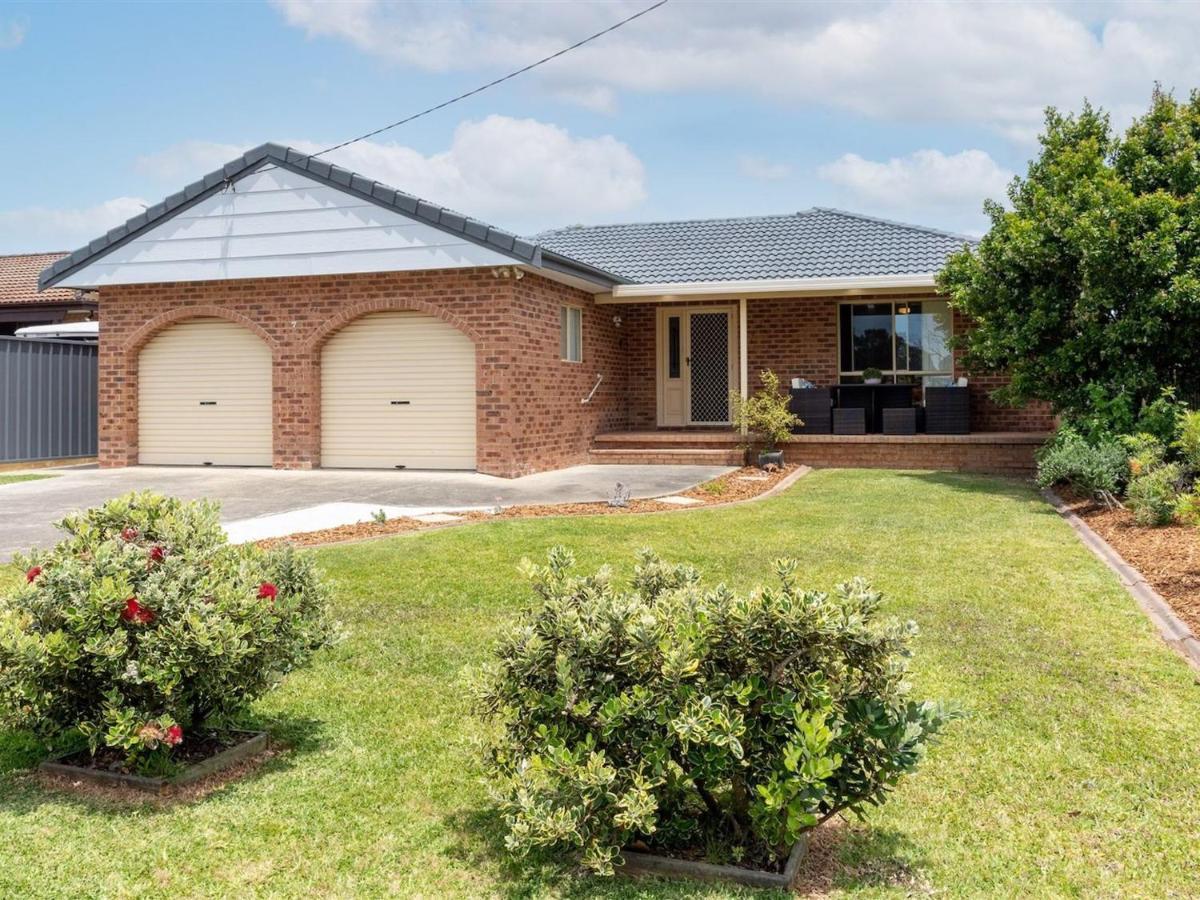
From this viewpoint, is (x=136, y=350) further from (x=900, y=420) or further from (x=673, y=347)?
(x=900, y=420)

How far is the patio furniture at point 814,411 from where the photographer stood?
1733cm

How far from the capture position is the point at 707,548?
8.61 meters

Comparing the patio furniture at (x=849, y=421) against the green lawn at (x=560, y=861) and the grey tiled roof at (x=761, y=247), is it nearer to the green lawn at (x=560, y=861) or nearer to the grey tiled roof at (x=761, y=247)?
the grey tiled roof at (x=761, y=247)

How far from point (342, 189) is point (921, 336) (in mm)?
10260

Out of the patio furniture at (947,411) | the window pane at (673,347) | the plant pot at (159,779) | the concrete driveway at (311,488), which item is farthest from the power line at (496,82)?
the plant pot at (159,779)

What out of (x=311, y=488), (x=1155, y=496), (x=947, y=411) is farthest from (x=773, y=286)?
(x=1155, y=496)

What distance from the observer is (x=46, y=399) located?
1750cm

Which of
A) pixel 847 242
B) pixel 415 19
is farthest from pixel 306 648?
pixel 847 242

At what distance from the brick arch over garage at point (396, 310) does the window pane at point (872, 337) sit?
7448 millimetres

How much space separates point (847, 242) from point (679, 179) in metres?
4.30

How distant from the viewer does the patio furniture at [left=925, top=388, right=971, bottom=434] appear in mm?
16688

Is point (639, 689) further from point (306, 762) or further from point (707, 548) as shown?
→ point (707, 548)

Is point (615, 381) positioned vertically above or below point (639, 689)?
above

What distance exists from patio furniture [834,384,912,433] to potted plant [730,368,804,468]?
125cm
